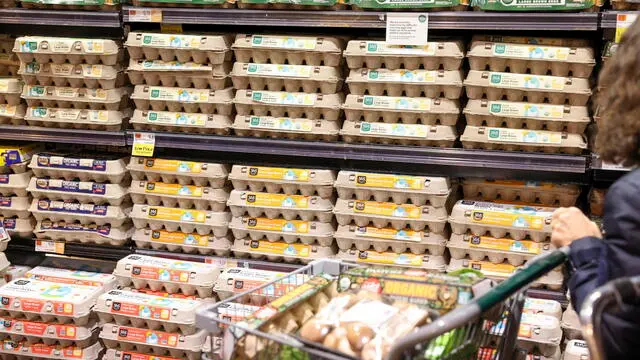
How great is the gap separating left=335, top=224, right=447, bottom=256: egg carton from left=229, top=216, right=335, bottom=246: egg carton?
0.26 ft

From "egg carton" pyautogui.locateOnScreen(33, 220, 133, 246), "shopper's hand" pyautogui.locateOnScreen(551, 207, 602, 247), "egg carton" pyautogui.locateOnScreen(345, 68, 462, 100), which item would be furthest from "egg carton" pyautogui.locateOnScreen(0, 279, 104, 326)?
"shopper's hand" pyautogui.locateOnScreen(551, 207, 602, 247)

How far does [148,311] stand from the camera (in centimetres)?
340

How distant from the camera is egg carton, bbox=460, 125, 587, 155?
320 centimetres

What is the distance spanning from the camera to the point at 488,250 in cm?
336

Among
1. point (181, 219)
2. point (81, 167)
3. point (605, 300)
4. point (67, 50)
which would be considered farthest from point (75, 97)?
point (605, 300)

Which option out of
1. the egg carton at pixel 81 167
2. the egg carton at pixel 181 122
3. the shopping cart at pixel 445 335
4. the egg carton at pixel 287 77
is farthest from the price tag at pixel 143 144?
the shopping cart at pixel 445 335

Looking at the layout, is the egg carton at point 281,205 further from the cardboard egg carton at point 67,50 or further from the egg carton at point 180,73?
the cardboard egg carton at point 67,50

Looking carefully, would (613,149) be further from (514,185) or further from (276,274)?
(276,274)

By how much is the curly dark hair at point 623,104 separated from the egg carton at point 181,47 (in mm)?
2200

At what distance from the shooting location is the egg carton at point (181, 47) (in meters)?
3.51

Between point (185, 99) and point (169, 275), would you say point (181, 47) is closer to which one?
point (185, 99)

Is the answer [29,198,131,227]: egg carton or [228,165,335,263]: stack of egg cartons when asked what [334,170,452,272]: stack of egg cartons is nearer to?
[228,165,335,263]: stack of egg cartons

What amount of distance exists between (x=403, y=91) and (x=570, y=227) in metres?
1.82

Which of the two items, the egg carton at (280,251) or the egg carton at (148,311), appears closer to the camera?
the egg carton at (148,311)
